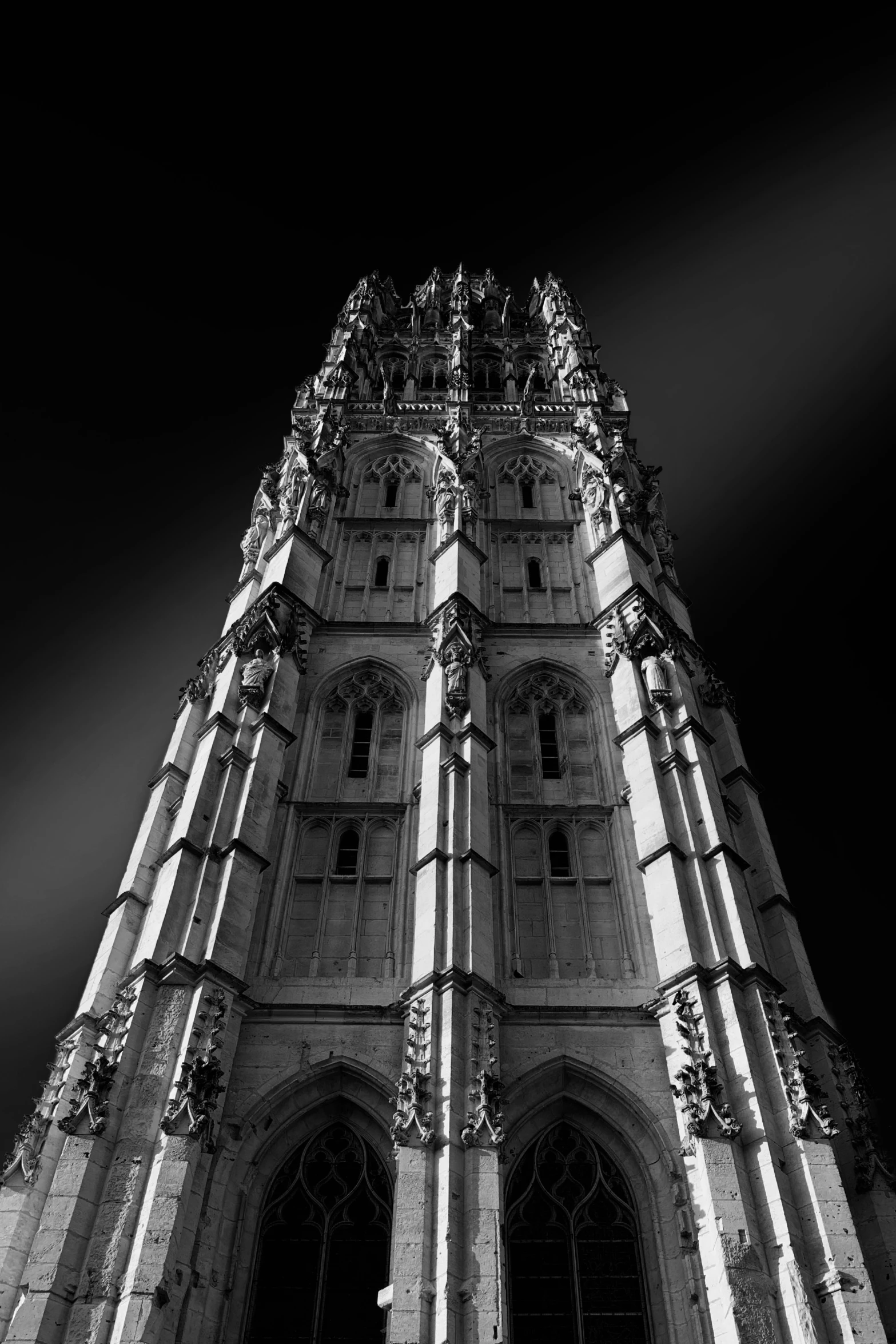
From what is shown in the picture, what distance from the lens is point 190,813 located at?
1900 cm

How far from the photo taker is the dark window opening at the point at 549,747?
72.3ft

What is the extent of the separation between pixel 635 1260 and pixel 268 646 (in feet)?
43.9

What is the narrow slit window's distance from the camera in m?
19.9

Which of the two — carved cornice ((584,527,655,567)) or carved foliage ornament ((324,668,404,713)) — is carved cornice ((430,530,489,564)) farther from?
carved foliage ornament ((324,668,404,713))

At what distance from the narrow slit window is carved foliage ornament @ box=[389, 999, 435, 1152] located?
14.1 ft

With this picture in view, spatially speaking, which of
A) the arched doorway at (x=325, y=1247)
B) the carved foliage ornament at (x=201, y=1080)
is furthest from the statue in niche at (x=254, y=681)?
the arched doorway at (x=325, y=1247)

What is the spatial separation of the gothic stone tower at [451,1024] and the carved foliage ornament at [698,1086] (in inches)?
1.7

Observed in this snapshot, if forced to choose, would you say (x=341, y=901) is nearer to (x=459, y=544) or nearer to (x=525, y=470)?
(x=459, y=544)

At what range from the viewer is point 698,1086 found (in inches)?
579

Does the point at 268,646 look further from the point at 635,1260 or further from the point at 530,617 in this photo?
the point at 635,1260

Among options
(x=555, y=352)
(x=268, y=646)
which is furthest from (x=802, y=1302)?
(x=555, y=352)

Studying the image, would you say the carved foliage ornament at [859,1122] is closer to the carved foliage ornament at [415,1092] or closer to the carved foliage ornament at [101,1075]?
the carved foliage ornament at [415,1092]

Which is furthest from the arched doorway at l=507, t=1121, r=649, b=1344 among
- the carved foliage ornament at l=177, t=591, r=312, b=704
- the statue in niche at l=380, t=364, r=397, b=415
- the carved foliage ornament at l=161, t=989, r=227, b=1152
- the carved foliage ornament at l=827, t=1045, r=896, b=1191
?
the statue in niche at l=380, t=364, r=397, b=415

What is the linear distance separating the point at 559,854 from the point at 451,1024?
551cm
